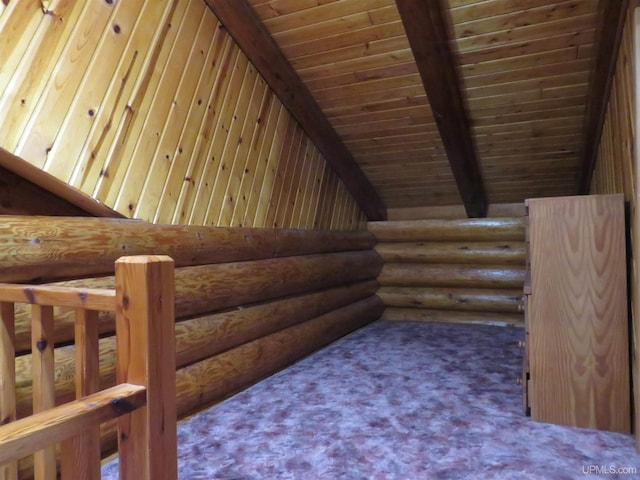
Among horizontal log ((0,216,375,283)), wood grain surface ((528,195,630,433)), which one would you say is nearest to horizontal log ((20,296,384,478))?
horizontal log ((0,216,375,283))

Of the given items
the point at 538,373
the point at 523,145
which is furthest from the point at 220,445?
the point at 523,145

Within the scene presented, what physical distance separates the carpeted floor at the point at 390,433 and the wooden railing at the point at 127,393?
1.07 metres

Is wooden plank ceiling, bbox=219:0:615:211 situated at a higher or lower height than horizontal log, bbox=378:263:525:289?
higher

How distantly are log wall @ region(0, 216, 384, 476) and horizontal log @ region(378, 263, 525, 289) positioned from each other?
94 centimetres

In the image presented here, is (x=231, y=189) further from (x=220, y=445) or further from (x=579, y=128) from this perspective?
(x=579, y=128)

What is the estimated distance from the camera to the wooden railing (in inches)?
29.8

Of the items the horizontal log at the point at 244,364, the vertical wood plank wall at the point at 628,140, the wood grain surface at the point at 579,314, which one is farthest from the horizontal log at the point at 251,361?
the vertical wood plank wall at the point at 628,140

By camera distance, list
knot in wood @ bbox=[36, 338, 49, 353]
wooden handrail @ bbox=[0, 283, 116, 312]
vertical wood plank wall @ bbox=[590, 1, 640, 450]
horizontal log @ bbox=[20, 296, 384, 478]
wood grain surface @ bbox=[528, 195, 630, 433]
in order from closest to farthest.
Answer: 1. wooden handrail @ bbox=[0, 283, 116, 312]
2. knot in wood @ bbox=[36, 338, 49, 353]
3. vertical wood plank wall @ bbox=[590, 1, 640, 450]
4. wood grain surface @ bbox=[528, 195, 630, 433]
5. horizontal log @ bbox=[20, 296, 384, 478]

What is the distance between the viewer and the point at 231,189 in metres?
3.17

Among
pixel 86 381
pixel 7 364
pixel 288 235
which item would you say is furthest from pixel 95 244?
pixel 288 235

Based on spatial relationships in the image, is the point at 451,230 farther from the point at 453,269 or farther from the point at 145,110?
the point at 145,110

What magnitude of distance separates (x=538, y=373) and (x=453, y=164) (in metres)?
2.41

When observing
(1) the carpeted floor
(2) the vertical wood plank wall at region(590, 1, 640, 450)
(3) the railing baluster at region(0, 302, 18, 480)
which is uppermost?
(2) the vertical wood plank wall at region(590, 1, 640, 450)

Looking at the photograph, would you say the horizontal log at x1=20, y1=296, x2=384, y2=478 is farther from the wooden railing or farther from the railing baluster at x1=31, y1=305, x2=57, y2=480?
the wooden railing
